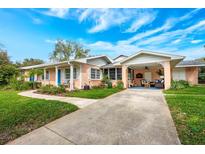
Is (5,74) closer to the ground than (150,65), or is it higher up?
closer to the ground

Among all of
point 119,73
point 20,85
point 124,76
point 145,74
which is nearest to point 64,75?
point 20,85

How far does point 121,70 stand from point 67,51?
2710 cm

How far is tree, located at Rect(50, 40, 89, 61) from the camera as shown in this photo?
3650 cm

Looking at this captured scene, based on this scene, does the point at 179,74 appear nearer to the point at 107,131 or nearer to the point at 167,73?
the point at 167,73

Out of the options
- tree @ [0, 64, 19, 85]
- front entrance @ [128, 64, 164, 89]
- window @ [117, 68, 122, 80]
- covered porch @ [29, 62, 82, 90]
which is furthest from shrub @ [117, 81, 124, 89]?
tree @ [0, 64, 19, 85]

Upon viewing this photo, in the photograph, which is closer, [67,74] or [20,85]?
[20,85]

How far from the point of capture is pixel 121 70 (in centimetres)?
1425

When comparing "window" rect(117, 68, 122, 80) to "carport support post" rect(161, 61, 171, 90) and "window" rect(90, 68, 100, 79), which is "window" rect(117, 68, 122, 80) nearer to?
"window" rect(90, 68, 100, 79)

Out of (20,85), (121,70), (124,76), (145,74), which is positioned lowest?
(20,85)

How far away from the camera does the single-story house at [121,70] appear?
1148 cm

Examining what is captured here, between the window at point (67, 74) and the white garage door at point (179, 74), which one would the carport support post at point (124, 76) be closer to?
the window at point (67, 74)

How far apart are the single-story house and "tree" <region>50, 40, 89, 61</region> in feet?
64.5
